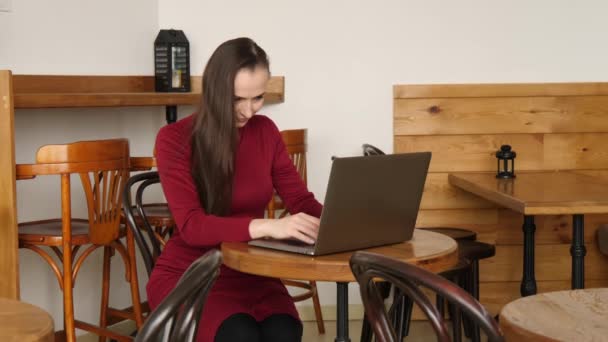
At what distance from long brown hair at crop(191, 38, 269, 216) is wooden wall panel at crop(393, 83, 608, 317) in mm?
1829

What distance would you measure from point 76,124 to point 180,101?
0.44 metres

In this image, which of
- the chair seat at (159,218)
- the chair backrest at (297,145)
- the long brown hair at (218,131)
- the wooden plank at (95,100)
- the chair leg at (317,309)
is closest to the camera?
the long brown hair at (218,131)

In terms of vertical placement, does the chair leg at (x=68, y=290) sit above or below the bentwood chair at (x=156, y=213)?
below

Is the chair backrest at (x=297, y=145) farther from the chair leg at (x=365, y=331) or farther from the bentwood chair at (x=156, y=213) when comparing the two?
the chair leg at (x=365, y=331)

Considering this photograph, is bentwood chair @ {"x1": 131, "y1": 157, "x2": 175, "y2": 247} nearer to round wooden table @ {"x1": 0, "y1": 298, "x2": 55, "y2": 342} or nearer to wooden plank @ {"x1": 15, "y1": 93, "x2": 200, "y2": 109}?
wooden plank @ {"x1": 15, "y1": 93, "x2": 200, "y2": 109}

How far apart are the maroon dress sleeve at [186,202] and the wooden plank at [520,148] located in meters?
1.95

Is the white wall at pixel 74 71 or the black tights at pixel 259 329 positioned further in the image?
the white wall at pixel 74 71

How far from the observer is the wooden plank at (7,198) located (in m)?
2.81

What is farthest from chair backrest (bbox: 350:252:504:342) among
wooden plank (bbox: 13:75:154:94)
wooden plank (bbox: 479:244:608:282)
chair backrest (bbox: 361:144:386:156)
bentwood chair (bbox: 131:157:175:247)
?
wooden plank (bbox: 479:244:608:282)

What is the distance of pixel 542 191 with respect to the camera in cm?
324

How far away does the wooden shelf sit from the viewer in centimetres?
297

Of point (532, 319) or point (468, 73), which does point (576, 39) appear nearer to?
point (468, 73)

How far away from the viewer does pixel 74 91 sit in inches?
146

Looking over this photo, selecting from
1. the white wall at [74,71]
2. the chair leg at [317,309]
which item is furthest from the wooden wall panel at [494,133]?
the white wall at [74,71]
